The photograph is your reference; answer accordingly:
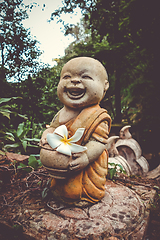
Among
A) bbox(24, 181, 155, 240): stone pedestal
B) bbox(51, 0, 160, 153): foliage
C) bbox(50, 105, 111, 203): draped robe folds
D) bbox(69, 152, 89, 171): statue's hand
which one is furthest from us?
A: bbox(51, 0, 160, 153): foliage

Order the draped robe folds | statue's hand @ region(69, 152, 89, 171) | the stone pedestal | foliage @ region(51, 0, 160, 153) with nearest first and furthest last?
the stone pedestal
statue's hand @ region(69, 152, 89, 171)
the draped robe folds
foliage @ region(51, 0, 160, 153)

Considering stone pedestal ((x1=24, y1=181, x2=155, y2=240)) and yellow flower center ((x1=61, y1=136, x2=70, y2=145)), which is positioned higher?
yellow flower center ((x1=61, y1=136, x2=70, y2=145))

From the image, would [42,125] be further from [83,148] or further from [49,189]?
[83,148]

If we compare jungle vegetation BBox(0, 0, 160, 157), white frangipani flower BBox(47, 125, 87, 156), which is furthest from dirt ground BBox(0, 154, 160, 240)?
jungle vegetation BBox(0, 0, 160, 157)

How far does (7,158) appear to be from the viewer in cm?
269

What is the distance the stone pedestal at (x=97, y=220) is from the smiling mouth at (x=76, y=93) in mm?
1137

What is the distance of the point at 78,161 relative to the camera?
1.52 meters

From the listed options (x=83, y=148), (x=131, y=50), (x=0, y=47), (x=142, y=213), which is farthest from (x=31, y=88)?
(x=142, y=213)

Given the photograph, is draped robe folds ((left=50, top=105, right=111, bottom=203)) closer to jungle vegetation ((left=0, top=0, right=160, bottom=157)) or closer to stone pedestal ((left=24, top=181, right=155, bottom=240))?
stone pedestal ((left=24, top=181, right=155, bottom=240))

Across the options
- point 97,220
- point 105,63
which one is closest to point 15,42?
point 105,63

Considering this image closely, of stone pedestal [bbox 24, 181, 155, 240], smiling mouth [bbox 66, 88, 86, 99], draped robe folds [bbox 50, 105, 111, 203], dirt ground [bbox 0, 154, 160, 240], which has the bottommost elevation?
dirt ground [bbox 0, 154, 160, 240]

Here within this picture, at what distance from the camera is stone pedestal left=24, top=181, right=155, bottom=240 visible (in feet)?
4.56

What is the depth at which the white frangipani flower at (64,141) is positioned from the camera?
148 centimetres

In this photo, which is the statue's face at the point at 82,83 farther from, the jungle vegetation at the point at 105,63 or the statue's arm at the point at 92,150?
the jungle vegetation at the point at 105,63
